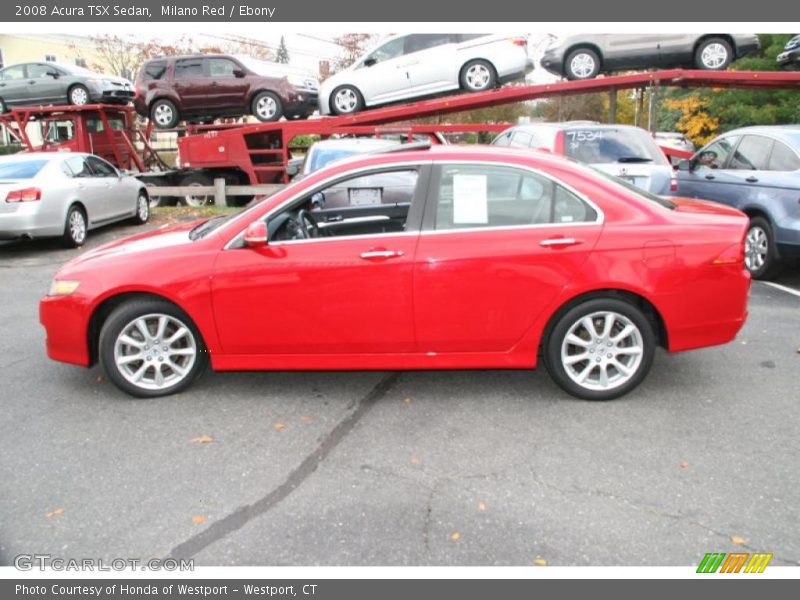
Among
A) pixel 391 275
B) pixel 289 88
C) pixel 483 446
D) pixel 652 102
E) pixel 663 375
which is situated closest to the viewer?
pixel 483 446

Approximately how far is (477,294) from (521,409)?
0.82m

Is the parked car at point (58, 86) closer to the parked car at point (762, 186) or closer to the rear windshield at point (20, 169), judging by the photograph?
the rear windshield at point (20, 169)

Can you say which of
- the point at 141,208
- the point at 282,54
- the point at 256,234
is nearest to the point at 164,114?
the point at 141,208

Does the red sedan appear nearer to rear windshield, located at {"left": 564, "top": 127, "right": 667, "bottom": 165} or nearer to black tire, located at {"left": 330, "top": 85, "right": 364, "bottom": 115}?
rear windshield, located at {"left": 564, "top": 127, "right": 667, "bottom": 165}

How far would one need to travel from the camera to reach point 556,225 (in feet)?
13.4

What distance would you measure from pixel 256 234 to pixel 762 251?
20.1ft

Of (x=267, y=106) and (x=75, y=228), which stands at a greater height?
(x=267, y=106)

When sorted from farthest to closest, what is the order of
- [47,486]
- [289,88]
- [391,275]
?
[289,88] < [391,275] < [47,486]

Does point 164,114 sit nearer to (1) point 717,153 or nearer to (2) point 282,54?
(1) point 717,153

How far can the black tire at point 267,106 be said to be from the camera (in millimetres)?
14742

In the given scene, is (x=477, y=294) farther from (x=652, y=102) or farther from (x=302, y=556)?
(x=652, y=102)

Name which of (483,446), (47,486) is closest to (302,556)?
(483,446)

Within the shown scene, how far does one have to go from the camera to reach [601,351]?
420cm

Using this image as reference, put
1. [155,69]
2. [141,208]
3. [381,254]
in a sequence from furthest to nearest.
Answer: [155,69] → [141,208] → [381,254]
